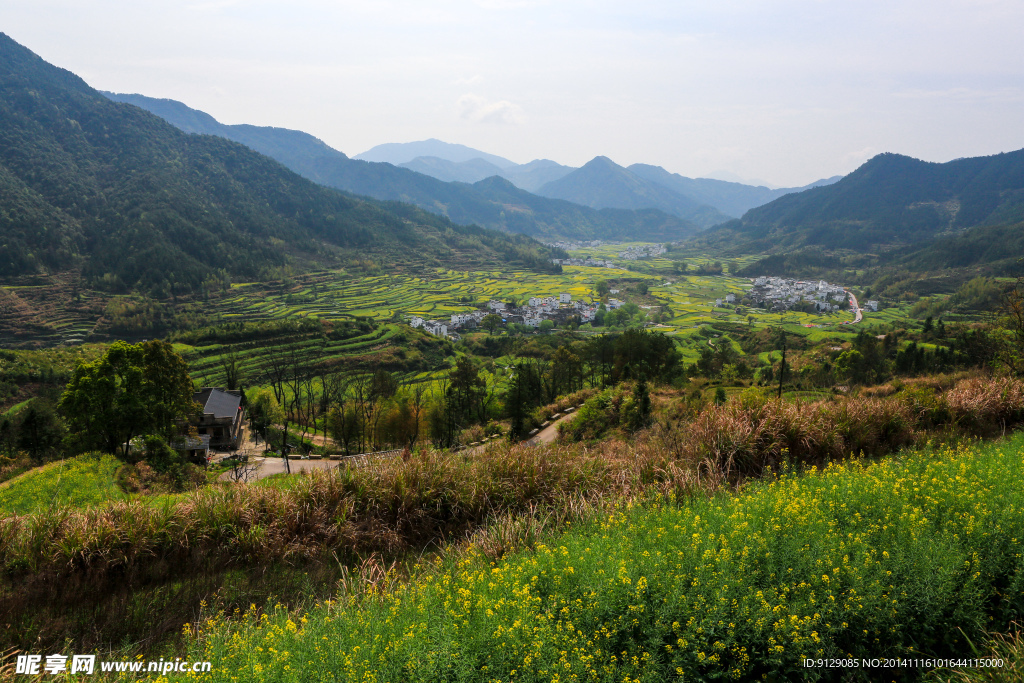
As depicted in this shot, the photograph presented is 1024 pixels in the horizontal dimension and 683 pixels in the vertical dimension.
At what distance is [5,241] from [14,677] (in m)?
138

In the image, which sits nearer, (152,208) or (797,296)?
(797,296)

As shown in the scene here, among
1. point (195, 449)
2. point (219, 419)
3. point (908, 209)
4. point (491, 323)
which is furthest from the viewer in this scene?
point (908, 209)

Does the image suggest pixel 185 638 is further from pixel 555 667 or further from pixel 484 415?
pixel 484 415

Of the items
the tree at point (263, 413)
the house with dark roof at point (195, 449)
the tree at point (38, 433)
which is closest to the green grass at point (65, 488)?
the tree at point (38, 433)

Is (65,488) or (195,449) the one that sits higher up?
(65,488)

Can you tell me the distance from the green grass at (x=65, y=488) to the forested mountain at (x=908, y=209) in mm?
176406

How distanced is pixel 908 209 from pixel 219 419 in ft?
736

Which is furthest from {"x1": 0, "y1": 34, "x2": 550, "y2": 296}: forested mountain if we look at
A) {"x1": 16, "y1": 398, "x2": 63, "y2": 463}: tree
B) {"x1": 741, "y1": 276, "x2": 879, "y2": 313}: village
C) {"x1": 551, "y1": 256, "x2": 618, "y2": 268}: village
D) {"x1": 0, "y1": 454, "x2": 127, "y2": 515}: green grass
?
{"x1": 0, "y1": 454, "x2": 127, "y2": 515}: green grass

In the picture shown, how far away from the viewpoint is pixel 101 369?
53.6ft

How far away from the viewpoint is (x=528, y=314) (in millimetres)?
87312

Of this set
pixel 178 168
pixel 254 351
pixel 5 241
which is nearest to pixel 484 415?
pixel 254 351

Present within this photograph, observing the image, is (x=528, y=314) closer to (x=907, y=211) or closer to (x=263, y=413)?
(x=263, y=413)

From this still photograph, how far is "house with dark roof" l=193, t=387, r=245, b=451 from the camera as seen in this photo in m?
29.8

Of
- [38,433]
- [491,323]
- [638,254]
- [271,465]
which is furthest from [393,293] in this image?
[638,254]
